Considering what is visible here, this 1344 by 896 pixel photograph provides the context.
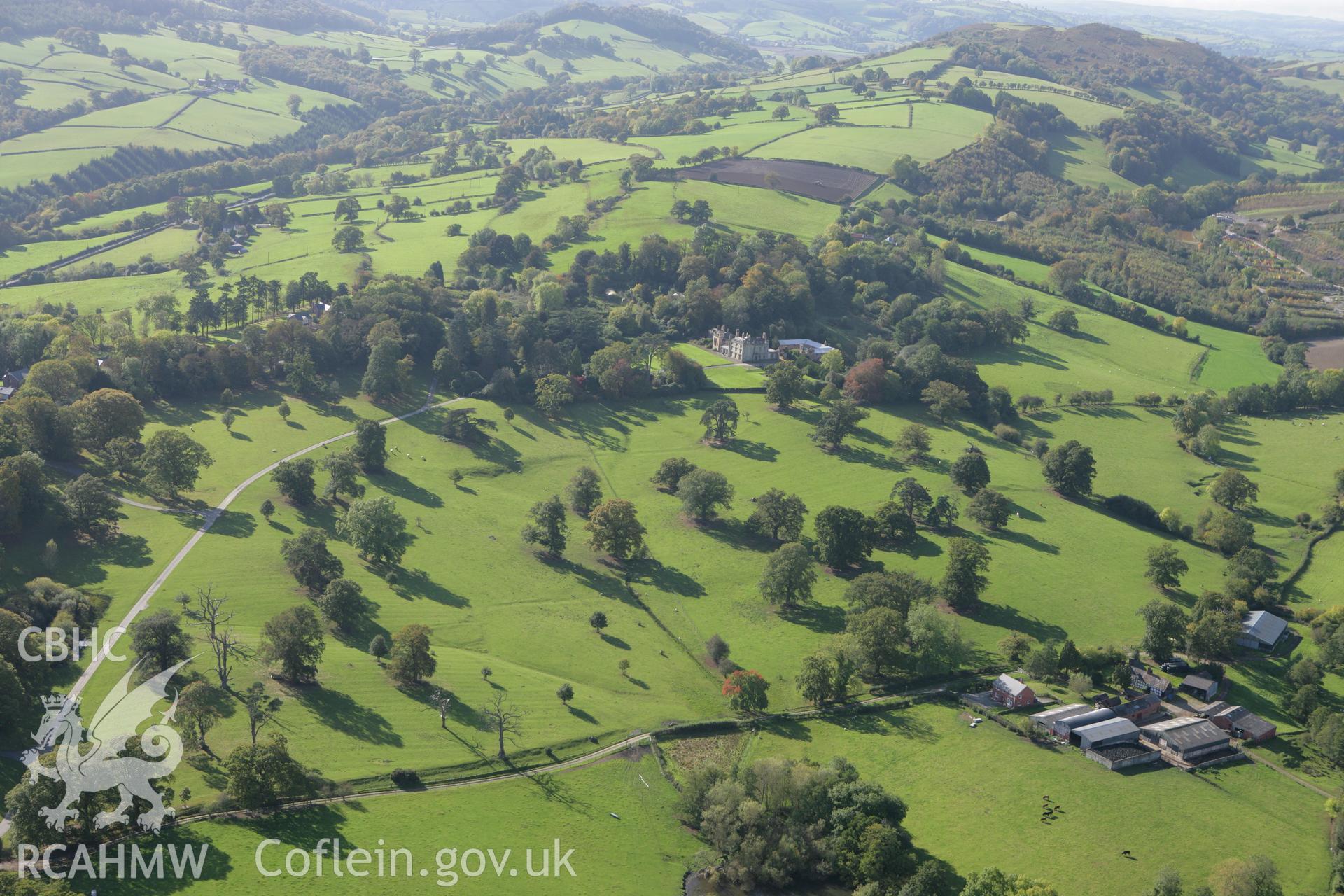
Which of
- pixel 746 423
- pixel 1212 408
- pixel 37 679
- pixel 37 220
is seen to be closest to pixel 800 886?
pixel 37 679

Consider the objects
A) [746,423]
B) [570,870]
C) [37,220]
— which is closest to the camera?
[570,870]

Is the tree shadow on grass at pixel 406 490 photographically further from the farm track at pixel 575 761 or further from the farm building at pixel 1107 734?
the farm building at pixel 1107 734

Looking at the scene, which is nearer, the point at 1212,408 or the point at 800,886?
the point at 800,886

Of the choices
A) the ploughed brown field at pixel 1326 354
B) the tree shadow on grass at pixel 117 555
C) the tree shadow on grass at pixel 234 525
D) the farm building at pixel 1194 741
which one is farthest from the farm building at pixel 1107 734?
the ploughed brown field at pixel 1326 354

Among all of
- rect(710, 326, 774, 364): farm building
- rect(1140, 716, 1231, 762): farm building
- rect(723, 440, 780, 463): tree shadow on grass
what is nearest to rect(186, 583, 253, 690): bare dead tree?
rect(723, 440, 780, 463): tree shadow on grass

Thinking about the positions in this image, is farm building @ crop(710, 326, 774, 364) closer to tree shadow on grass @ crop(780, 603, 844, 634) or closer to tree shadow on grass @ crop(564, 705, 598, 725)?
tree shadow on grass @ crop(780, 603, 844, 634)

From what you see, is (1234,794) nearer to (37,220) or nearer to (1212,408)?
(1212,408)
